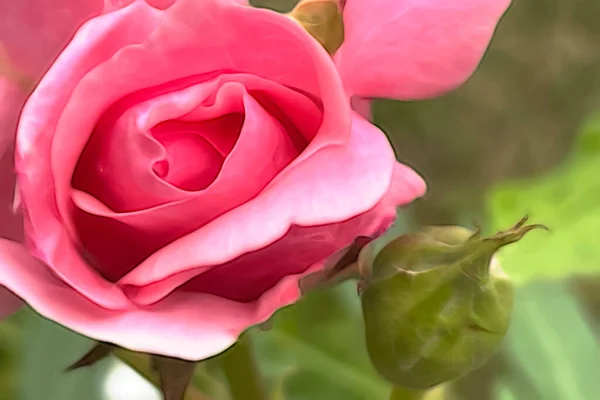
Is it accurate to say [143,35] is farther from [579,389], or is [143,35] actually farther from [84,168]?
[579,389]

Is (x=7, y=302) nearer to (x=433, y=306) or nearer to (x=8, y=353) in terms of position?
(x=433, y=306)

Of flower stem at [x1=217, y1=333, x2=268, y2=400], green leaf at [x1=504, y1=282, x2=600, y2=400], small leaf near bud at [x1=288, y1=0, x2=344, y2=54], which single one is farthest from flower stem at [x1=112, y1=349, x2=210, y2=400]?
green leaf at [x1=504, y1=282, x2=600, y2=400]

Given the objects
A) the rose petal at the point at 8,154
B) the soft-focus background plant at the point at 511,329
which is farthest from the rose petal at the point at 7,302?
the soft-focus background plant at the point at 511,329

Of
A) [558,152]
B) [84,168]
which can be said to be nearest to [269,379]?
[84,168]

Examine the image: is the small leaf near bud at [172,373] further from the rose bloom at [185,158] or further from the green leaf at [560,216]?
the green leaf at [560,216]

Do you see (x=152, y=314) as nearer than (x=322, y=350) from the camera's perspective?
Yes

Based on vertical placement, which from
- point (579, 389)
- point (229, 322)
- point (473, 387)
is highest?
point (229, 322)

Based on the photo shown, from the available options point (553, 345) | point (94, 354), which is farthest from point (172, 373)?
point (553, 345)
